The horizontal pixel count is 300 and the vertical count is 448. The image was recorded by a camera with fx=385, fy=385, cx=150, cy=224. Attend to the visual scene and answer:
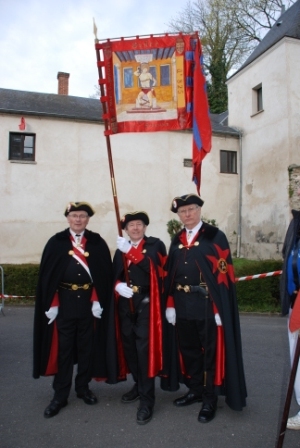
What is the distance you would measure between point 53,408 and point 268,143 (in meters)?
15.1

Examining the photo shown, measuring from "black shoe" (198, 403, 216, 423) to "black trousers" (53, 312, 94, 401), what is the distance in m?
1.23

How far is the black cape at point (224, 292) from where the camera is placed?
3.70 meters

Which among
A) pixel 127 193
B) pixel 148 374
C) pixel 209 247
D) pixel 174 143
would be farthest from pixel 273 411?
pixel 174 143

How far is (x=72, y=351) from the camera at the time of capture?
4066mm

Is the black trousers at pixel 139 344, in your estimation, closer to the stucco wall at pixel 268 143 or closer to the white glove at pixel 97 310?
the white glove at pixel 97 310

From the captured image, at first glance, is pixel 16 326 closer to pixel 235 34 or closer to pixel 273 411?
pixel 273 411

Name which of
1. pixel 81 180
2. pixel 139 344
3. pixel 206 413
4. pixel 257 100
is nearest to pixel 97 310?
pixel 139 344

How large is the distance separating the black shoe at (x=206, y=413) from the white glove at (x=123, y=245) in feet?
5.61

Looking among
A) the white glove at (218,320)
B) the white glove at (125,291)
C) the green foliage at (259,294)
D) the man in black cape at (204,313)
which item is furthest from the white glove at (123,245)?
the green foliage at (259,294)

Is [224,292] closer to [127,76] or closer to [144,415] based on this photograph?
[144,415]

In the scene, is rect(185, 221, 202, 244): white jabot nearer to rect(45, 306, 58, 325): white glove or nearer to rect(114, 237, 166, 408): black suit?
rect(114, 237, 166, 408): black suit

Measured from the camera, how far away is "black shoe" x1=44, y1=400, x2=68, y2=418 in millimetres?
3773

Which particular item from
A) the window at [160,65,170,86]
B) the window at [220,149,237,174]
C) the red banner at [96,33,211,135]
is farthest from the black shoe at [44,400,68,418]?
the window at [220,149,237,174]

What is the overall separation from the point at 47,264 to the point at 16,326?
166 inches
